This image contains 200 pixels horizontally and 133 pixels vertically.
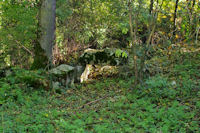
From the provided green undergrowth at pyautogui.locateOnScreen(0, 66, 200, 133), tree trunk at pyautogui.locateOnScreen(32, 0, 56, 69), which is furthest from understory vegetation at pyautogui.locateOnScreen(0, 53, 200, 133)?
tree trunk at pyautogui.locateOnScreen(32, 0, 56, 69)

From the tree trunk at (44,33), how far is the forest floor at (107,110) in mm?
2028

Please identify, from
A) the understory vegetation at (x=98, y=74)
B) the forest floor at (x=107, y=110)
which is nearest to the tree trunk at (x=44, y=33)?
the understory vegetation at (x=98, y=74)

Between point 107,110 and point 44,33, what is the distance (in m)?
4.73

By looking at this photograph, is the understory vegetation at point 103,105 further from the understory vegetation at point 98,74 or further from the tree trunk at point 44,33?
the tree trunk at point 44,33

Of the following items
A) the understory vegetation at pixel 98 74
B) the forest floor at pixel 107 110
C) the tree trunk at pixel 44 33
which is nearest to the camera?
the forest floor at pixel 107 110

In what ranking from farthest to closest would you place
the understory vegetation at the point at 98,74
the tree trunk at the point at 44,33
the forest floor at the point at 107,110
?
the tree trunk at the point at 44,33
the understory vegetation at the point at 98,74
the forest floor at the point at 107,110

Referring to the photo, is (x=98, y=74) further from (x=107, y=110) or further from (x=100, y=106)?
(x=107, y=110)

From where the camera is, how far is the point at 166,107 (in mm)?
4840

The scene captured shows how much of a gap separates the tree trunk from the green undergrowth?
109 cm

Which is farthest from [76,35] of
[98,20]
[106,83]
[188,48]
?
[188,48]

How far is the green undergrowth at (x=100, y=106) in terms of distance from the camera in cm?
388

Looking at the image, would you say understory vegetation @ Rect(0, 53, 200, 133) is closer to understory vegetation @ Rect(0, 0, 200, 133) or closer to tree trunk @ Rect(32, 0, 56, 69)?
understory vegetation @ Rect(0, 0, 200, 133)

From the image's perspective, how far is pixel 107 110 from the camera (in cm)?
511

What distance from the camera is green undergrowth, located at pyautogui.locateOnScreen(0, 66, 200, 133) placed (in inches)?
153
